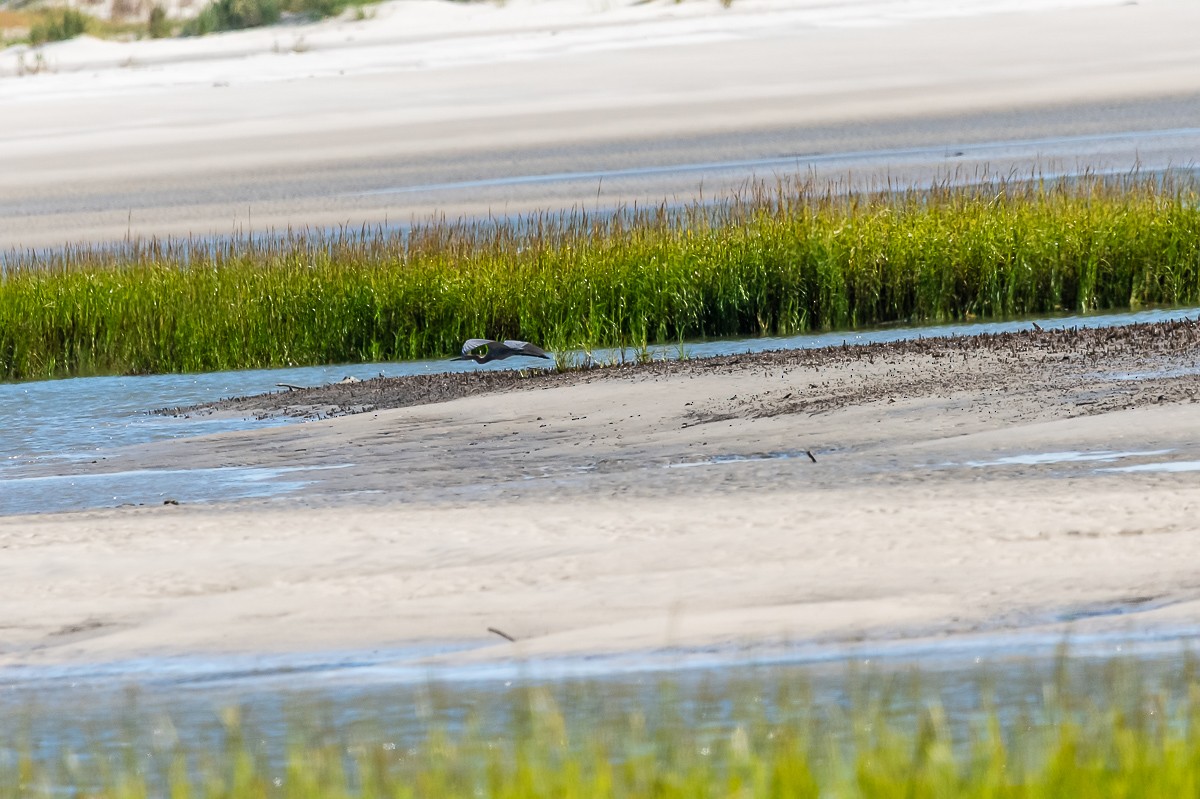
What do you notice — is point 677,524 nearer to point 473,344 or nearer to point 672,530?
point 672,530

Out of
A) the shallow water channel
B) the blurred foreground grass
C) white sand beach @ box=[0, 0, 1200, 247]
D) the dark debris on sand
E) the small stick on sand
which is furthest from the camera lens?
white sand beach @ box=[0, 0, 1200, 247]

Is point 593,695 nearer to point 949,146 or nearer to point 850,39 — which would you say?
point 949,146

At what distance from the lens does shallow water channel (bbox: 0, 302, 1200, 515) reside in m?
9.17

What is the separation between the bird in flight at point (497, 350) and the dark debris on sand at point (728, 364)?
3.83ft

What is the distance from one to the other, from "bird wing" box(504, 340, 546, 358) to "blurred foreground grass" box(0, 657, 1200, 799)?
8973 millimetres

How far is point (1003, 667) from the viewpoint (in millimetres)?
5395

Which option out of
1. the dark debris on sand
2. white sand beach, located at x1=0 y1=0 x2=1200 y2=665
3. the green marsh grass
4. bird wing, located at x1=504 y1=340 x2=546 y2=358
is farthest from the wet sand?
the green marsh grass

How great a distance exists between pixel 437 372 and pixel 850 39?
2652 cm

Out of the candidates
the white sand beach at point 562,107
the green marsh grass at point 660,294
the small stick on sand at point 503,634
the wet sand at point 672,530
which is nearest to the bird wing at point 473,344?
the green marsh grass at point 660,294

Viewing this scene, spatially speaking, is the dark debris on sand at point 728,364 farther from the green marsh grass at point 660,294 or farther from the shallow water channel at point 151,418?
the green marsh grass at point 660,294

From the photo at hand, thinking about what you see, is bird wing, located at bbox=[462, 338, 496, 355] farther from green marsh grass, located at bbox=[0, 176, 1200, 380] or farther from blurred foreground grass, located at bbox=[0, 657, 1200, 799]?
blurred foreground grass, located at bbox=[0, 657, 1200, 799]

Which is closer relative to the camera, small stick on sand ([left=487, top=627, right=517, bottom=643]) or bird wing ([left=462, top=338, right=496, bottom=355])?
small stick on sand ([left=487, top=627, right=517, bottom=643])

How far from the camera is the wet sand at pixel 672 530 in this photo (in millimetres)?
6047

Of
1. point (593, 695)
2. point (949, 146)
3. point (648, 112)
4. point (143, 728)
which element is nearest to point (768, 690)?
point (593, 695)
